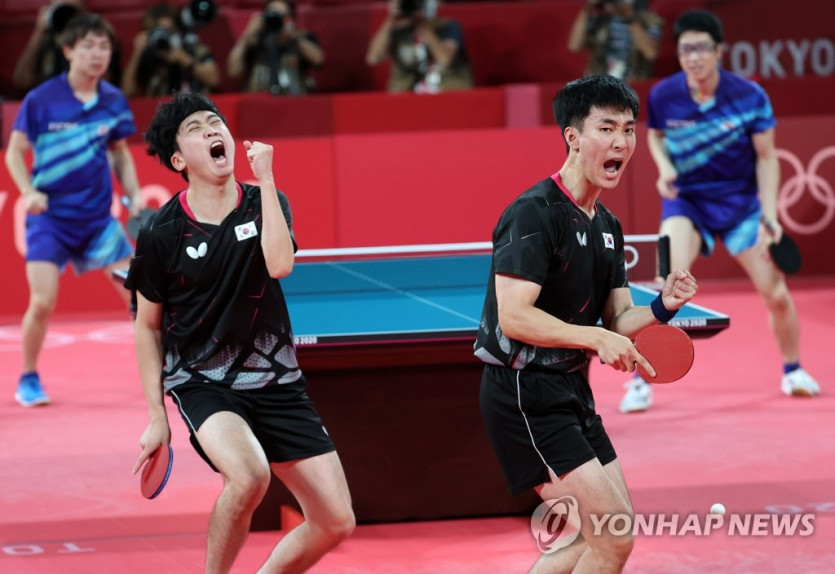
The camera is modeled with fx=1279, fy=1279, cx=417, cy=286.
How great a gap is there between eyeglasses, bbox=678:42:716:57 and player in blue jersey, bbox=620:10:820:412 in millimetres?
12

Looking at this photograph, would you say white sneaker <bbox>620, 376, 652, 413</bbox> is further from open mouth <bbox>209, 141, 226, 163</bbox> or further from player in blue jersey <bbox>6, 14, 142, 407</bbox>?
open mouth <bbox>209, 141, 226, 163</bbox>

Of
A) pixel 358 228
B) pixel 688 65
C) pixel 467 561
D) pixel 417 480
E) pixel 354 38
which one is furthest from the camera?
pixel 354 38

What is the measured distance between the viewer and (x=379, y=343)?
14.7ft

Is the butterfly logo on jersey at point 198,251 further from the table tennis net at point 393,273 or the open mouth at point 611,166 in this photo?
the table tennis net at point 393,273

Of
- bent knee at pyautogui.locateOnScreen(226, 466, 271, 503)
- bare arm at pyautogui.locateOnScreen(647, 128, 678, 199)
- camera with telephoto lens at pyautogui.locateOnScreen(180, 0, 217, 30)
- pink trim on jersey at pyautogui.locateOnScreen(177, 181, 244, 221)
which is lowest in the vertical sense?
bent knee at pyautogui.locateOnScreen(226, 466, 271, 503)

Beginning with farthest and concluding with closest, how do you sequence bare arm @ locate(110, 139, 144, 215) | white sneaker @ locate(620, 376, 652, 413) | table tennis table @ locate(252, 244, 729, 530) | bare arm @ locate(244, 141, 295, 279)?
bare arm @ locate(110, 139, 144, 215) → white sneaker @ locate(620, 376, 652, 413) → table tennis table @ locate(252, 244, 729, 530) → bare arm @ locate(244, 141, 295, 279)

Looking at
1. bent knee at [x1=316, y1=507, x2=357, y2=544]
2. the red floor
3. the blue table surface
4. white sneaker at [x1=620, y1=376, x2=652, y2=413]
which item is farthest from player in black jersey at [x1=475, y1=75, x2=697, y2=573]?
white sneaker at [x1=620, y1=376, x2=652, y2=413]

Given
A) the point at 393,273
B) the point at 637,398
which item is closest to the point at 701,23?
the point at 637,398

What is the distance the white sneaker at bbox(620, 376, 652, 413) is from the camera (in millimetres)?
6402

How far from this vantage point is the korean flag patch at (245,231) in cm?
369

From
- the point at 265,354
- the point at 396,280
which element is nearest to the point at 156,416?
the point at 265,354

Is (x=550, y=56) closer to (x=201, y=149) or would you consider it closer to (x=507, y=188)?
(x=507, y=188)

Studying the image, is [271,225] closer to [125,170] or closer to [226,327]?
[226,327]

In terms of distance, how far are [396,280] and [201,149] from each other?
7.34 feet
